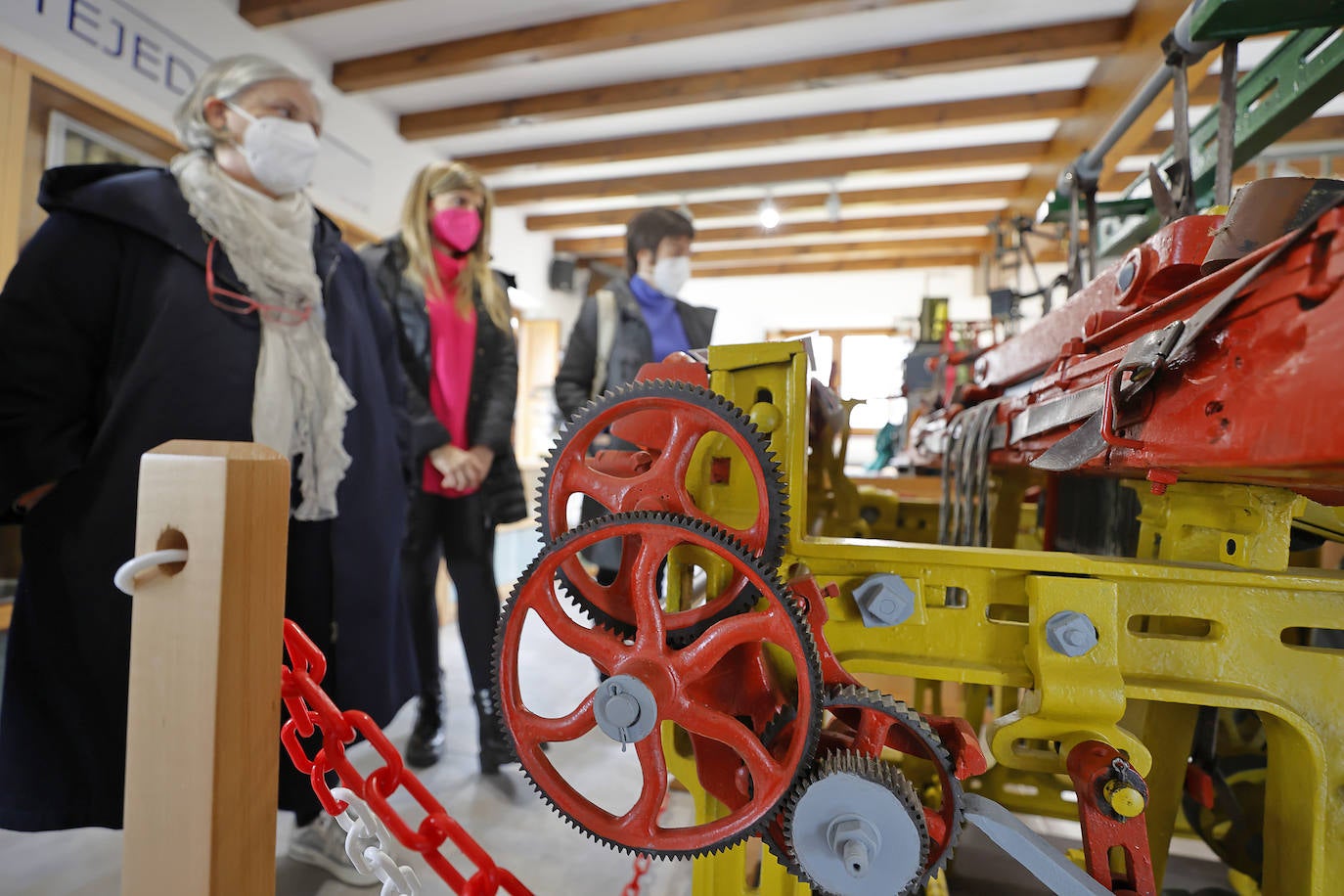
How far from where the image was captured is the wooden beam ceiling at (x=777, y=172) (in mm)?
4410

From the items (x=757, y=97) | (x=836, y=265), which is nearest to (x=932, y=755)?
(x=757, y=97)

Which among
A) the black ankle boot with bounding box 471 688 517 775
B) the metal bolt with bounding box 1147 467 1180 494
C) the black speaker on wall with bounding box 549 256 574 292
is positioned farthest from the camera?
the black speaker on wall with bounding box 549 256 574 292

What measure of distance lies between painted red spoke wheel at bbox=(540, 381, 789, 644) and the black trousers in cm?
114

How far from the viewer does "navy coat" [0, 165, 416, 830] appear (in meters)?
1.10

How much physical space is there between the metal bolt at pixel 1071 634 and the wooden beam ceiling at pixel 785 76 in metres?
3.43

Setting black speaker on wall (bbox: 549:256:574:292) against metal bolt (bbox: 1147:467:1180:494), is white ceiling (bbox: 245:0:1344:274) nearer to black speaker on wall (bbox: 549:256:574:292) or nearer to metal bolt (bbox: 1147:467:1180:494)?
black speaker on wall (bbox: 549:256:574:292)

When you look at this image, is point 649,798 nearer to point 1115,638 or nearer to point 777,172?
point 1115,638

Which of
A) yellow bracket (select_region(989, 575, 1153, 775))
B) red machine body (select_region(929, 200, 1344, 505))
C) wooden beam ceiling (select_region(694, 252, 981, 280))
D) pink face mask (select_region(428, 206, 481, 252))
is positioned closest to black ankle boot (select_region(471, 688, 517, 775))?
pink face mask (select_region(428, 206, 481, 252))

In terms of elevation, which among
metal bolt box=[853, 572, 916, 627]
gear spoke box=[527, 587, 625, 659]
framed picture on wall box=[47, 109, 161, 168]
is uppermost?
framed picture on wall box=[47, 109, 161, 168]

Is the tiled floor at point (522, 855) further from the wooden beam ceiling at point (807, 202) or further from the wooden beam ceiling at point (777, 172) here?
the wooden beam ceiling at point (807, 202)

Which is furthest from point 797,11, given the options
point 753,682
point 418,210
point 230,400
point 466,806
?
point 466,806

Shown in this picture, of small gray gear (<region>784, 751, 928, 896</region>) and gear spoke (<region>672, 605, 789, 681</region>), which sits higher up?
gear spoke (<region>672, 605, 789, 681</region>)

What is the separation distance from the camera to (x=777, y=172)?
4.80 metres

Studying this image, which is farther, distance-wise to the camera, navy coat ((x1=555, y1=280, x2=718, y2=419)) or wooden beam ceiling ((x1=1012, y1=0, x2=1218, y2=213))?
wooden beam ceiling ((x1=1012, y1=0, x2=1218, y2=213))
